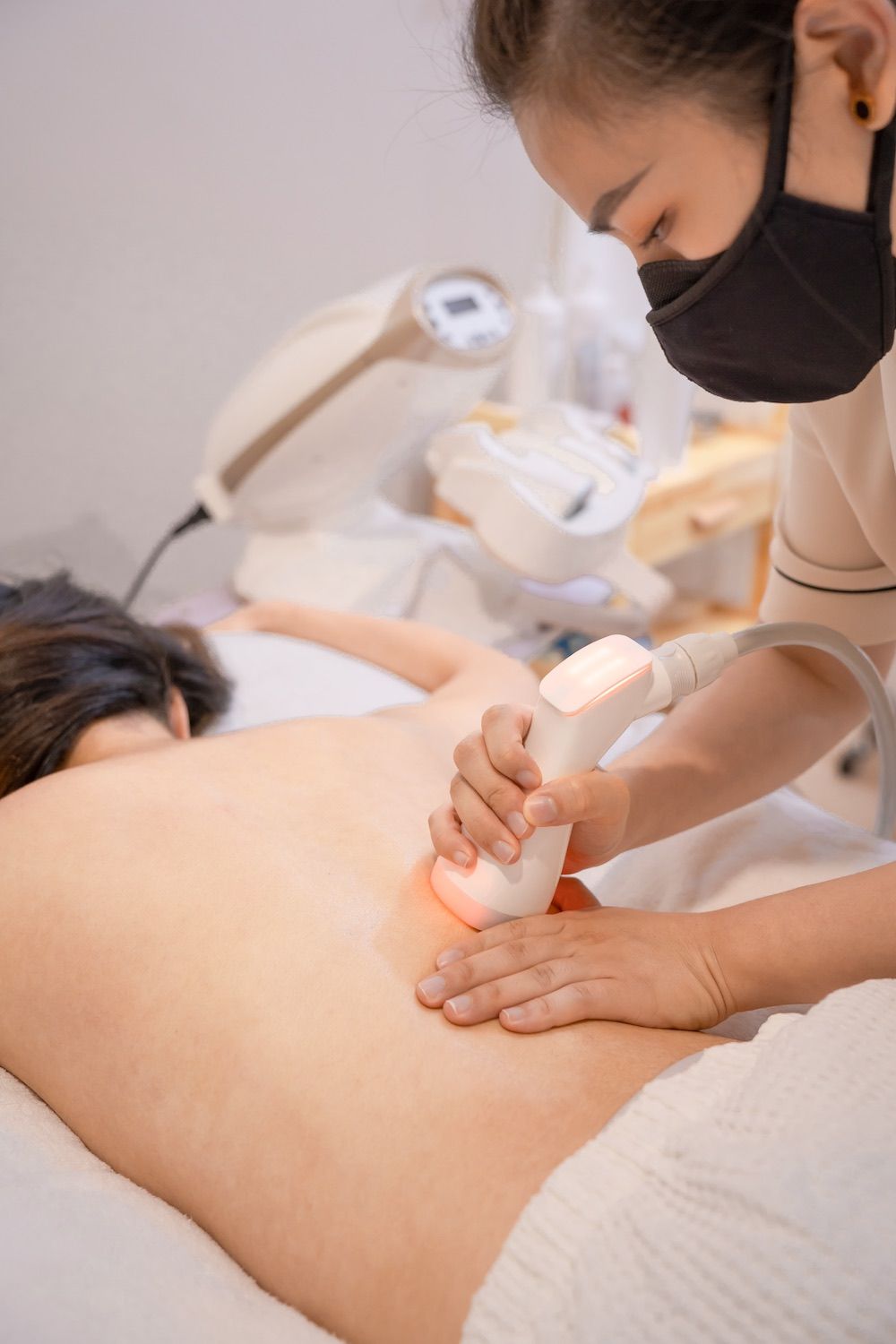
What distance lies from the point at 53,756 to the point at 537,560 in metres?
0.87

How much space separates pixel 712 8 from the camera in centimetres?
69

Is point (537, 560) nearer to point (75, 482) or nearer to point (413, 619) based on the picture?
point (413, 619)

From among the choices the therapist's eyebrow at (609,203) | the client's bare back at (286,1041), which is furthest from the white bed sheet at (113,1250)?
the therapist's eyebrow at (609,203)

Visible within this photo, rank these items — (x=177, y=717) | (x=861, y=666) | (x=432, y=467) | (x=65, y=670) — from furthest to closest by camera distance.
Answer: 1. (x=432, y=467)
2. (x=177, y=717)
3. (x=65, y=670)
4. (x=861, y=666)

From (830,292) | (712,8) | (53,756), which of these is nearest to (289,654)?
(53,756)

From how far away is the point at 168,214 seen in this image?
7.54ft

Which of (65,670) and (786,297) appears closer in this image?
(786,297)

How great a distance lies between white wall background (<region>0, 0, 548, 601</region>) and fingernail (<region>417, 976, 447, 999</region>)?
1.69 m

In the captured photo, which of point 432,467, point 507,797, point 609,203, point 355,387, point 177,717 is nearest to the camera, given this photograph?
point 609,203

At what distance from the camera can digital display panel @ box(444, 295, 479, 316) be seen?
185cm

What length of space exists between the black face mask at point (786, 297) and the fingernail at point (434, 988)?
1.67 feet

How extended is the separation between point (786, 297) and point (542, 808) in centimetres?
40

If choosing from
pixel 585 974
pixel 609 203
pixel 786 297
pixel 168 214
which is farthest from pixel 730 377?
pixel 168 214

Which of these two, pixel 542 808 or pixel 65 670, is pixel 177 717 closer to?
pixel 65 670
